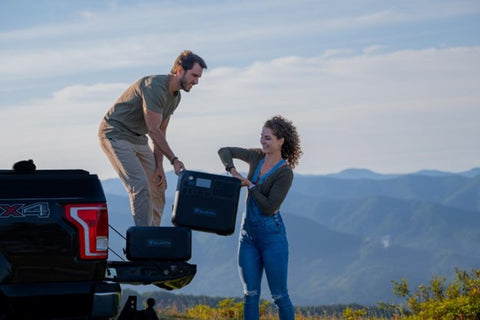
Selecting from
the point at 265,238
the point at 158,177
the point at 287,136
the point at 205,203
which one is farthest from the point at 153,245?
the point at 158,177

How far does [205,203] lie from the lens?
6363 millimetres

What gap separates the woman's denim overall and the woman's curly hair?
576 millimetres

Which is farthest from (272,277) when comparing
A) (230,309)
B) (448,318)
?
(230,309)

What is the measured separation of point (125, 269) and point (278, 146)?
2.10 metres

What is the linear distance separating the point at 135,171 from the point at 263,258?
5.35 ft

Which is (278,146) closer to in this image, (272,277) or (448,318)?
(272,277)

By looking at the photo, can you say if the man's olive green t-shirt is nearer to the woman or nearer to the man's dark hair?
the man's dark hair

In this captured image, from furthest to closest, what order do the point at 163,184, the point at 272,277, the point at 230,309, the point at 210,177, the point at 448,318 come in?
the point at 230,309 < the point at 448,318 < the point at 163,184 < the point at 272,277 < the point at 210,177

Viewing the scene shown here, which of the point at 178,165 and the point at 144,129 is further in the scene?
the point at 144,129

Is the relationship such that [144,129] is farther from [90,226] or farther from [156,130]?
[90,226]

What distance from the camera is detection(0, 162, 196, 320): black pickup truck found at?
4.80 meters

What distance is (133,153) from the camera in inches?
323

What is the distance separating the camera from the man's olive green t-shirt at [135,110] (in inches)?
316

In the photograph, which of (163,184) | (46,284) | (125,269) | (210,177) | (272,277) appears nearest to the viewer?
(46,284)
